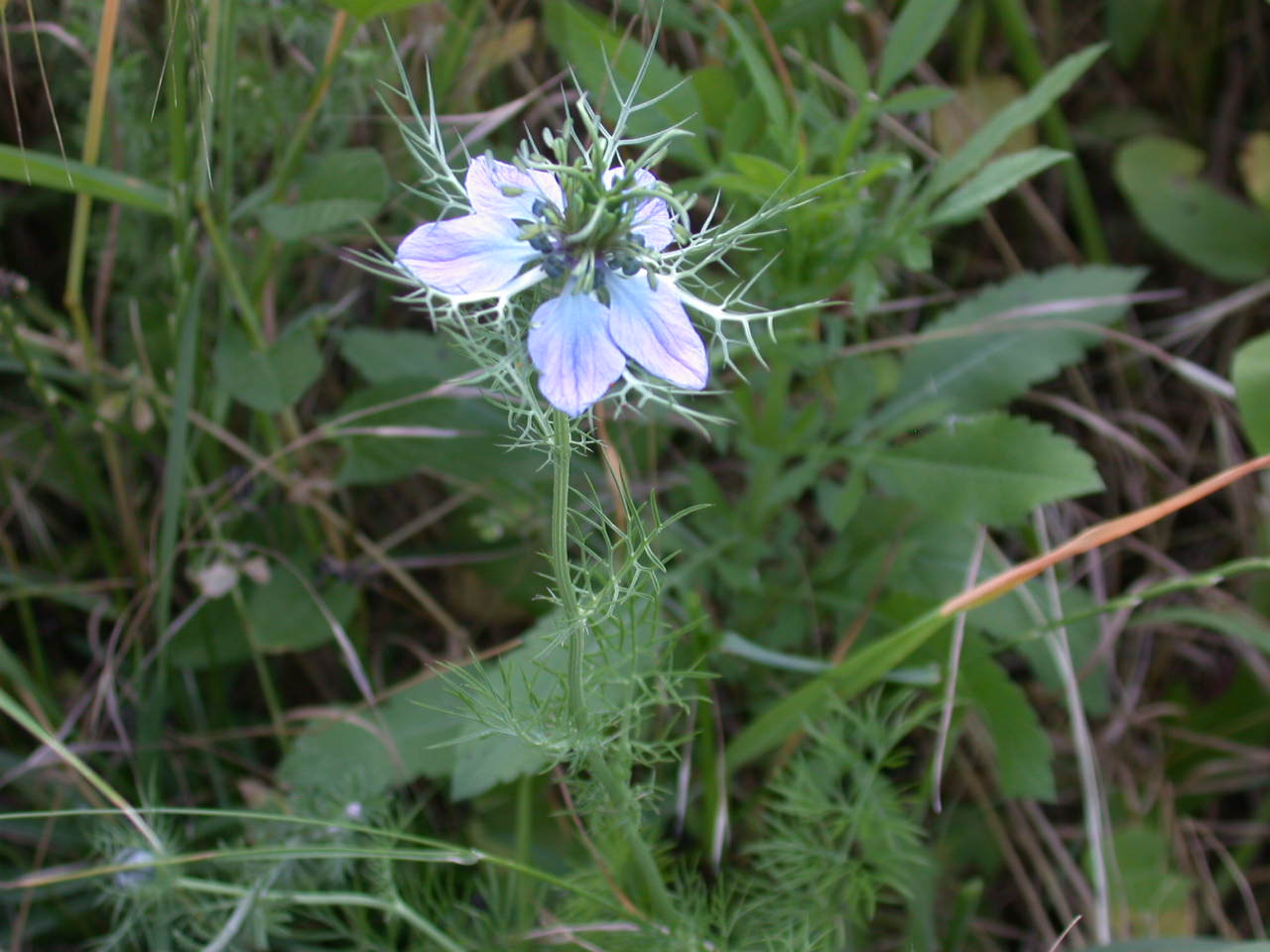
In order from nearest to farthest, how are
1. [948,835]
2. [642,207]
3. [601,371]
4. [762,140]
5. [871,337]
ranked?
1. [601,371]
2. [642,207]
3. [762,140]
4. [948,835]
5. [871,337]

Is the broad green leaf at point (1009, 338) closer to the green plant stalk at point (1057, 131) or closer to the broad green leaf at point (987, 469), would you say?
the broad green leaf at point (987, 469)

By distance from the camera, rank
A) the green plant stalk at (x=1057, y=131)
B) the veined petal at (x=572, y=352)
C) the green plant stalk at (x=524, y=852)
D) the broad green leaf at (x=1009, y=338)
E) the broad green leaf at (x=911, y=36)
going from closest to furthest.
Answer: the veined petal at (x=572, y=352), the green plant stalk at (x=524, y=852), the broad green leaf at (x=911, y=36), the broad green leaf at (x=1009, y=338), the green plant stalk at (x=1057, y=131)

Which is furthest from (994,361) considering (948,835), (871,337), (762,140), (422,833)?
(422,833)

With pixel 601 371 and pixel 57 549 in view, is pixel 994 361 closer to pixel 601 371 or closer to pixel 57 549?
pixel 601 371

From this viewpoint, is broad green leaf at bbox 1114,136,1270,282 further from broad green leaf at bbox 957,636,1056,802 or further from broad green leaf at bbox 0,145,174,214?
broad green leaf at bbox 0,145,174,214

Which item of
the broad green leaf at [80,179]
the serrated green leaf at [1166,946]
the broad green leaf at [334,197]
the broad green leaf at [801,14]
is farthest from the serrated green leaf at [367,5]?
the serrated green leaf at [1166,946]

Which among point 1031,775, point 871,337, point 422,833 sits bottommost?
point 422,833

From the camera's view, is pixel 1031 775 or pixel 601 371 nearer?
pixel 601 371

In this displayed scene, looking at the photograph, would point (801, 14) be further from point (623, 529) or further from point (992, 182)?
point (623, 529)
